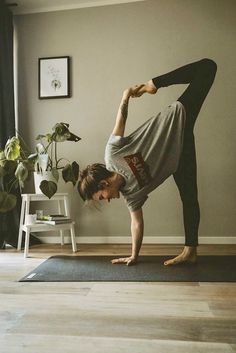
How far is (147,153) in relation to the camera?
198 centimetres

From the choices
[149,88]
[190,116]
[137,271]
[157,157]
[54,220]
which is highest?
[149,88]

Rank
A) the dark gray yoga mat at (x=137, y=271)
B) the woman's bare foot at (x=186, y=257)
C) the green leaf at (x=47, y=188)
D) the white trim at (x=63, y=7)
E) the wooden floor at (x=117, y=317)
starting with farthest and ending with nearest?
the white trim at (x=63, y=7) < the green leaf at (x=47, y=188) < the woman's bare foot at (x=186, y=257) < the dark gray yoga mat at (x=137, y=271) < the wooden floor at (x=117, y=317)

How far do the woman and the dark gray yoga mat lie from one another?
103 millimetres

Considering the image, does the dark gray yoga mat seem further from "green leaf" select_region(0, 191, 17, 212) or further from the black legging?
"green leaf" select_region(0, 191, 17, 212)

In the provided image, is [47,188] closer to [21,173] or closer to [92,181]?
[21,173]

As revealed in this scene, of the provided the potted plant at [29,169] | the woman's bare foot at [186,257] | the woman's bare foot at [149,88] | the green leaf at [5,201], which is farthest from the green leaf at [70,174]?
the woman's bare foot at [186,257]

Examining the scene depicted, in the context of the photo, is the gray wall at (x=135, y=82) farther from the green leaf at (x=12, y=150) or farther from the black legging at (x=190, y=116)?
the black legging at (x=190, y=116)

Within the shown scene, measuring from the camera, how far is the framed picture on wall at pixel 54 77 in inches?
120

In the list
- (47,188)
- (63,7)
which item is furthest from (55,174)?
(63,7)

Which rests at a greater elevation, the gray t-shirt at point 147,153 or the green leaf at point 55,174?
the gray t-shirt at point 147,153

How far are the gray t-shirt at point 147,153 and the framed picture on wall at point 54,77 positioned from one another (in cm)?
130

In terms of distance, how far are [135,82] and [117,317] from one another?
220 centimetres

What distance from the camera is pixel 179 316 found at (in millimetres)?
1267

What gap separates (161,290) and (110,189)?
25.2 inches
